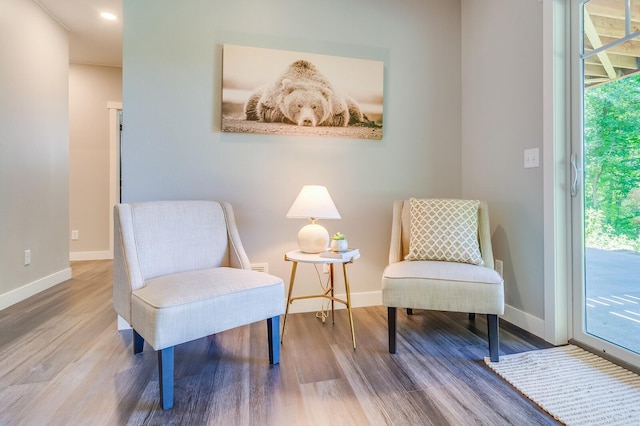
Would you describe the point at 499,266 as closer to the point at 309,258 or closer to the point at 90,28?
the point at 309,258

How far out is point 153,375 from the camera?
142cm

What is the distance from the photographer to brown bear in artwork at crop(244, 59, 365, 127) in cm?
214

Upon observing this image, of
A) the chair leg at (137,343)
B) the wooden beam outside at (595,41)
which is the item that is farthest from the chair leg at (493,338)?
the chair leg at (137,343)

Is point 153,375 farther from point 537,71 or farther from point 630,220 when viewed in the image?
point 537,71

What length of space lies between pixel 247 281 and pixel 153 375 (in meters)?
0.62

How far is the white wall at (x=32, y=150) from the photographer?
2336mm

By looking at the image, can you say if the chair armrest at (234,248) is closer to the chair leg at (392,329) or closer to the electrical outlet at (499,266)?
the chair leg at (392,329)

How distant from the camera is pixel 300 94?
220cm

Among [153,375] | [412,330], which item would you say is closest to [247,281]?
[153,375]

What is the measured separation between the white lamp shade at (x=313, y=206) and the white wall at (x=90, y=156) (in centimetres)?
342

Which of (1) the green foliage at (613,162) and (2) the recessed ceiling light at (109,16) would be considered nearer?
(1) the green foliage at (613,162)

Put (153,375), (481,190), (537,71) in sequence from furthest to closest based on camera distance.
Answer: (481,190), (537,71), (153,375)

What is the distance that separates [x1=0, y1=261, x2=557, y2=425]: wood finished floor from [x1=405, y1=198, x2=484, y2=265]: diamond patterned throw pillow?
0.50 meters

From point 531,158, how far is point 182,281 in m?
2.15
